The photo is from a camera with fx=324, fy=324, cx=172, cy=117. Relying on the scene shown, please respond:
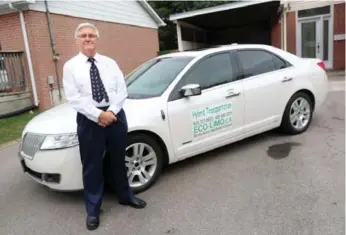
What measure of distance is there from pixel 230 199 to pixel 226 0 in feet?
86.3

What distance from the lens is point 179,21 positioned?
15.3 m

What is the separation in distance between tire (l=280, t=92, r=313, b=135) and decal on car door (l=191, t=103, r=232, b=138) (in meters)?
1.28

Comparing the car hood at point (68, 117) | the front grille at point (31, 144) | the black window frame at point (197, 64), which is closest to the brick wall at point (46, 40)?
the car hood at point (68, 117)

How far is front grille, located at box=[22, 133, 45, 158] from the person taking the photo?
3.38 metres

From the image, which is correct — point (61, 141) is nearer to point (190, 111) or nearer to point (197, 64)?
point (190, 111)

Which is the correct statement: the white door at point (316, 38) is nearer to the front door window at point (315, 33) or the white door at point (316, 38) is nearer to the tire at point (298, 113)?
the front door window at point (315, 33)

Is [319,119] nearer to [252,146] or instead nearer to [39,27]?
[252,146]

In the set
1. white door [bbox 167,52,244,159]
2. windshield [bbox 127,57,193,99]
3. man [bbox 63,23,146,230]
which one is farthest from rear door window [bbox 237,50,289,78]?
man [bbox 63,23,146,230]

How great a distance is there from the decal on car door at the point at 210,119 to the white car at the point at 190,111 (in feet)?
0.04

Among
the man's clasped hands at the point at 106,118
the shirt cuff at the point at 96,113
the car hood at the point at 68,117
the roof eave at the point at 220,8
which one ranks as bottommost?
the car hood at the point at 68,117

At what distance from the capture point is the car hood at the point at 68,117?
133 inches

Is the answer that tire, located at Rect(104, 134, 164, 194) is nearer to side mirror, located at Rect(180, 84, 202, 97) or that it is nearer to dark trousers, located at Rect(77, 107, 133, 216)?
dark trousers, located at Rect(77, 107, 133, 216)

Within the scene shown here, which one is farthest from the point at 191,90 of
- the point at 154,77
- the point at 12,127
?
the point at 12,127

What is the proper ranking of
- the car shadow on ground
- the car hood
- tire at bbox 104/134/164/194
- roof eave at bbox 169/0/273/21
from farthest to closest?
1. roof eave at bbox 169/0/273/21
2. the car shadow on ground
3. tire at bbox 104/134/164/194
4. the car hood
